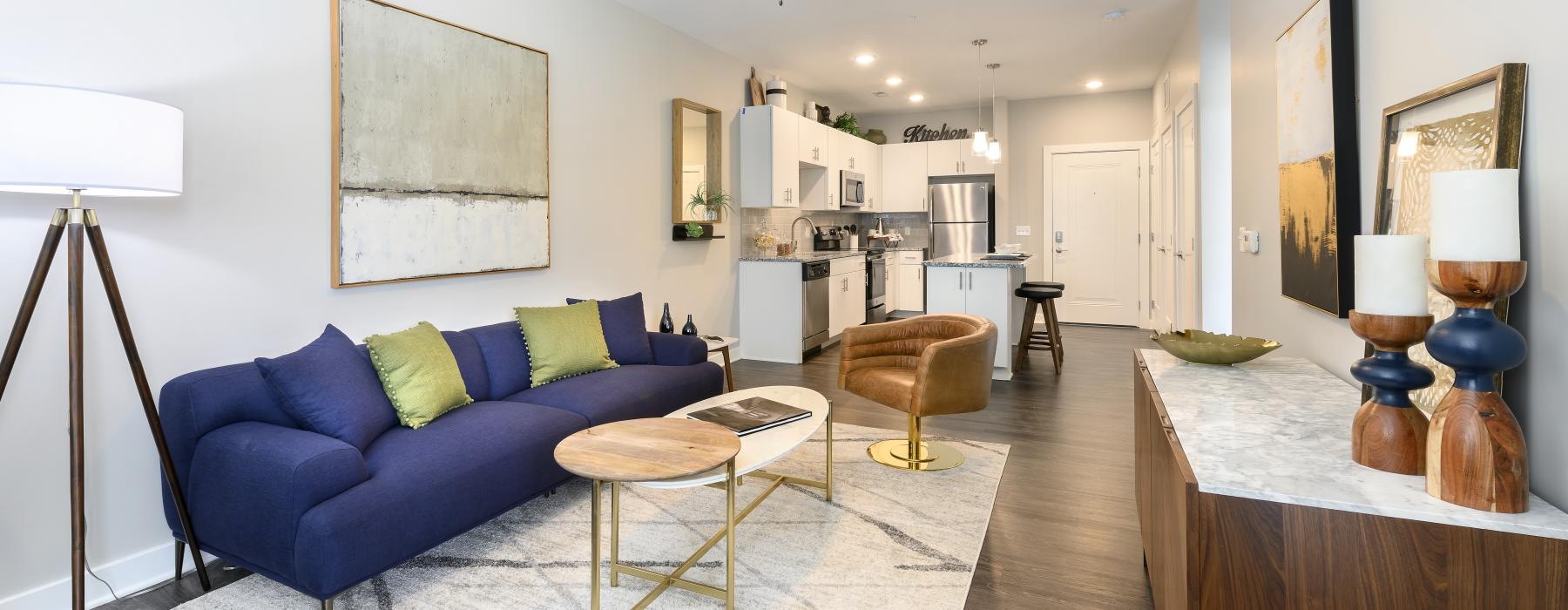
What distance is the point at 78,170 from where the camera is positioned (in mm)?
1833

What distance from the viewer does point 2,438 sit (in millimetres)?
2129

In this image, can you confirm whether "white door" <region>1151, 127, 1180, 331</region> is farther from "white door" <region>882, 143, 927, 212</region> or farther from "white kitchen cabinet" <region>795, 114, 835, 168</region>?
"white kitchen cabinet" <region>795, 114, 835, 168</region>

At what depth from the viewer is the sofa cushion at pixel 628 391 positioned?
3.17 m

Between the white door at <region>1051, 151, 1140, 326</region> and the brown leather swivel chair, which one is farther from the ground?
the white door at <region>1051, 151, 1140, 326</region>

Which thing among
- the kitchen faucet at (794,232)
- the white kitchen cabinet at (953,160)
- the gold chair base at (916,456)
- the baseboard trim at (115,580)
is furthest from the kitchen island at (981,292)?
the baseboard trim at (115,580)

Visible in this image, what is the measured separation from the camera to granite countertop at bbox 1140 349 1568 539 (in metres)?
1.10

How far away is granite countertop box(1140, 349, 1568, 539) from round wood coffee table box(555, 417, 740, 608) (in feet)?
3.93

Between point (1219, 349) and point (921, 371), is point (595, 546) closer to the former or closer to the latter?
point (921, 371)

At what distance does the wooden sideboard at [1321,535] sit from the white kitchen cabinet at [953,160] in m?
7.12

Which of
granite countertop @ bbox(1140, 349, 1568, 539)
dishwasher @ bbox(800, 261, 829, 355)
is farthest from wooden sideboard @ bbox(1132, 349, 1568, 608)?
dishwasher @ bbox(800, 261, 829, 355)

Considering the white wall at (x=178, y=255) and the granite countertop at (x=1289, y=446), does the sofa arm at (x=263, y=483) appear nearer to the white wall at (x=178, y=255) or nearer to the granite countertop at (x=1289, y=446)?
the white wall at (x=178, y=255)

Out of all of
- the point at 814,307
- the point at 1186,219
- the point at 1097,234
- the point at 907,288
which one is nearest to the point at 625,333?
the point at 814,307

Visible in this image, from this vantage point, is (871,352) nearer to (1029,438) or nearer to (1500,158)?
(1029,438)

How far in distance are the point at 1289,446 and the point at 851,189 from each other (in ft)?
21.5
